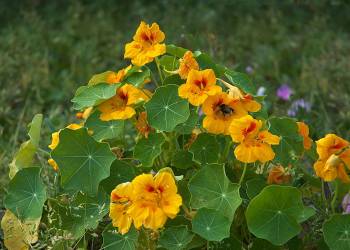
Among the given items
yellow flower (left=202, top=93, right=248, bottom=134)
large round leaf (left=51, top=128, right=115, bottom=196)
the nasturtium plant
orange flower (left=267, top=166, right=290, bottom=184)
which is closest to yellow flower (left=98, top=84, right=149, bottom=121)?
the nasturtium plant

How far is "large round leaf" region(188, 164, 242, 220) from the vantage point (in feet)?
6.59

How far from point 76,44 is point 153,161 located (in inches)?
102

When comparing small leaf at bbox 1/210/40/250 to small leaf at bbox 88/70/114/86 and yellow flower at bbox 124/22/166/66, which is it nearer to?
small leaf at bbox 88/70/114/86

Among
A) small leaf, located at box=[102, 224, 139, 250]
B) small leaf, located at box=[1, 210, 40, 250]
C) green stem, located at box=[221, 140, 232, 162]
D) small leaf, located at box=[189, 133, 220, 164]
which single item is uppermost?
small leaf, located at box=[189, 133, 220, 164]

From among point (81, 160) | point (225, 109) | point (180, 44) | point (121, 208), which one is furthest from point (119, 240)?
point (180, 44)

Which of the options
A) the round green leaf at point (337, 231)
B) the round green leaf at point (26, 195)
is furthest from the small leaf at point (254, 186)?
the round green leaf at point (26, 195)

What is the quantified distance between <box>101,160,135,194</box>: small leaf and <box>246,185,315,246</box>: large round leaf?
37 centimetres

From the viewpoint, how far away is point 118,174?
2.15 metres

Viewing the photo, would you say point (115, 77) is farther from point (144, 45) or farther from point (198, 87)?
point (198, 87)

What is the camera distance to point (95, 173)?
2.08 metres

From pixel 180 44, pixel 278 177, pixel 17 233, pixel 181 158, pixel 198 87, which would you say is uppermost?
pixel 198 87

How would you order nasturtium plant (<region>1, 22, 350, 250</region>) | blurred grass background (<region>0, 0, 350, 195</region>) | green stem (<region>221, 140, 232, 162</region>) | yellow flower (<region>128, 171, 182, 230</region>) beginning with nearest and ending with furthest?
yellow flower (<region>128, 171, 182, 230</region>) < nasturtium plant (<region>1, 22, 350, 250</region>) < green stem (<region>221, 140, 232, 162</region>) < blurred grass background (<region>0, 0, 350, 195</region>)

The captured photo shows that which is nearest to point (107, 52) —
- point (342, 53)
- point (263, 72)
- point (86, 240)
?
point (263, 72)

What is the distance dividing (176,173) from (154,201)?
1.36 ft
